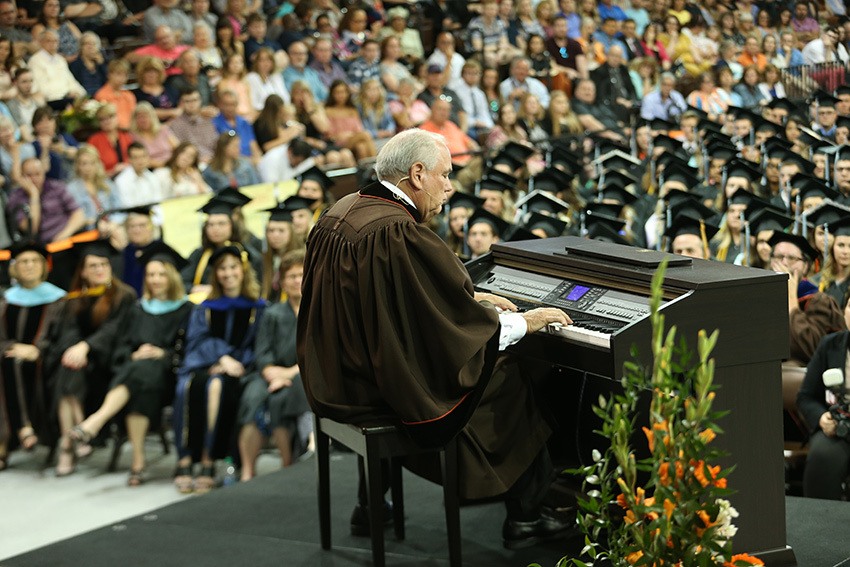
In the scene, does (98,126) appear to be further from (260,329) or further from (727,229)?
(727,229)

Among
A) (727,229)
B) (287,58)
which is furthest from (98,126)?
(727,229)

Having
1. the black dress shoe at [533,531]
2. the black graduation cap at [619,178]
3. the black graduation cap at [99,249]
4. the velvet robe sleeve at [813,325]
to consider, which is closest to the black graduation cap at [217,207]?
the black graduation cap at [99,249]

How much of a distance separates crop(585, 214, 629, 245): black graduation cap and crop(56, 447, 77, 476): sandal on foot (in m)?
3.61

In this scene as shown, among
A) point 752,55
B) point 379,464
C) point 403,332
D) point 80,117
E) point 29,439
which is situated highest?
point 752,55

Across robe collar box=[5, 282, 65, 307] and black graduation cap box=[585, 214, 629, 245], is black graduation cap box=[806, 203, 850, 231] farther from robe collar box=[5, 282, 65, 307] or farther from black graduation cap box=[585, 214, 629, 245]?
robe collar box=[5, 282, 65, 307]

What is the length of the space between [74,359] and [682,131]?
9.19 m

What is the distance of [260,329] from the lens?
764 centimetres

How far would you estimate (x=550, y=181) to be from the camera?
10953 mm

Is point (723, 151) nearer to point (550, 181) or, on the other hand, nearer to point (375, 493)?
point (550, 181)

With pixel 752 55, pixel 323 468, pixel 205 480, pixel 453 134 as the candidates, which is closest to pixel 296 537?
pixel 323 468

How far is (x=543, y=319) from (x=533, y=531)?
0.87 m

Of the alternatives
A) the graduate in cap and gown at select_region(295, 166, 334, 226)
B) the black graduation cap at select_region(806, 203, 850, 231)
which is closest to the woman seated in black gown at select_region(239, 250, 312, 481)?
the graduate in cap and gown at select_region(295, 166, 334, 226)

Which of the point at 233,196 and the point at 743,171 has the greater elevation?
the point at 743,171

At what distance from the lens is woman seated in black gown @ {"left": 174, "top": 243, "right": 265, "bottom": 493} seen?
7.48 meters
